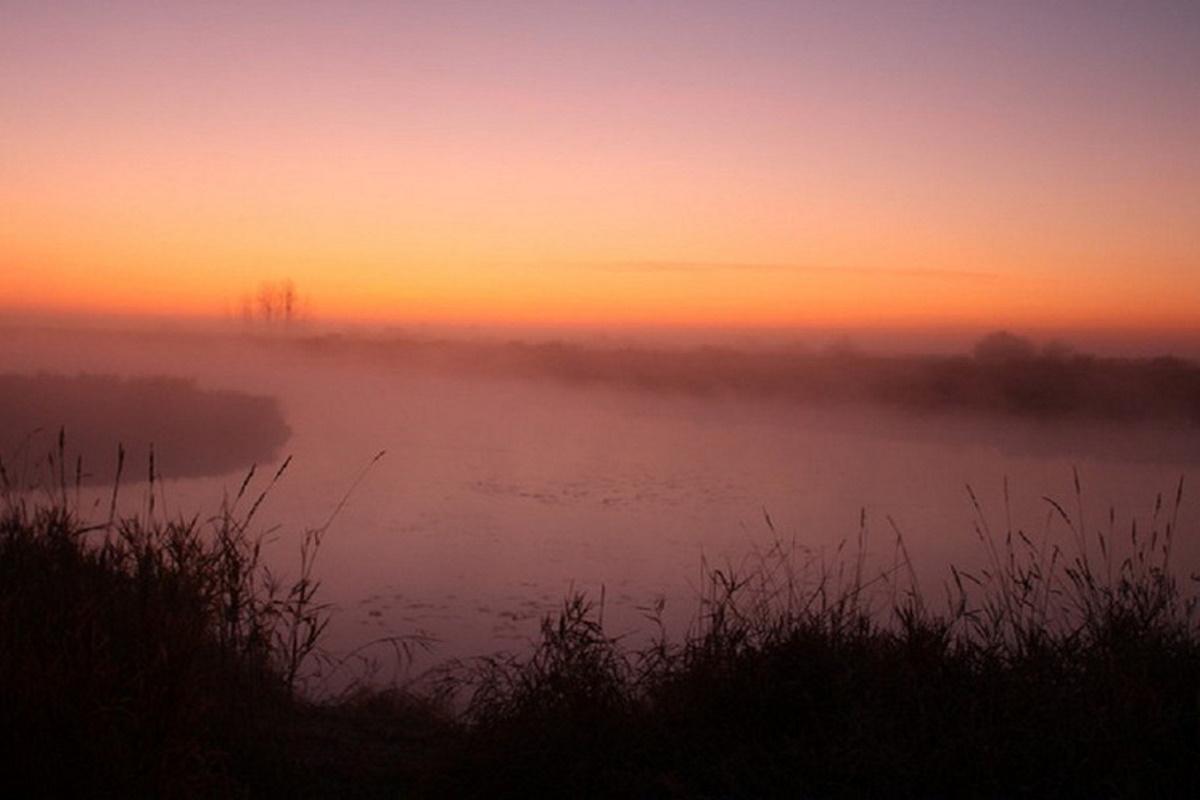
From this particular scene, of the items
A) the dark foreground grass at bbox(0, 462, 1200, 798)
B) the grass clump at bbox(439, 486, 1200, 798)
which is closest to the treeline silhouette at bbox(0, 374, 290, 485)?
the dark foreground grass at bbox(0, 462, 1200, 798)

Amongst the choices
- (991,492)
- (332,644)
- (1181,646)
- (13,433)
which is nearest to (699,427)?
(991,492)

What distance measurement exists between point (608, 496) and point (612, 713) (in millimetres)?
12005

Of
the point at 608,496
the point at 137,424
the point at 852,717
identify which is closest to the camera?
the point at 852,717

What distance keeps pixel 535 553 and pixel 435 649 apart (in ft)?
12.2

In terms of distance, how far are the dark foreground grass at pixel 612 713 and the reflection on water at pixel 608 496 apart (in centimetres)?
90

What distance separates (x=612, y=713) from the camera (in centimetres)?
338

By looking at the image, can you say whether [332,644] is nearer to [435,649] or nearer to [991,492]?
[435,649]

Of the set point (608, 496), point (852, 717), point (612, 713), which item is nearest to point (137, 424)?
point (608, 496)

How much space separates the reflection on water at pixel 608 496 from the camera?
9.46 m

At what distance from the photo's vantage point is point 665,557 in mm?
10836

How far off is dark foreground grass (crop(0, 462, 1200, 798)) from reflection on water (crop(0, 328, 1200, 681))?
0.90m

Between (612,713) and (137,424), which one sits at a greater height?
(612,713)

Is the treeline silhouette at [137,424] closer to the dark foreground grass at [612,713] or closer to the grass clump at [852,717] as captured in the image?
the dark foreground grass at [612,713]

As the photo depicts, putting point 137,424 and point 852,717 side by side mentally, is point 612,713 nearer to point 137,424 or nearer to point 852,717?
point 852,717
